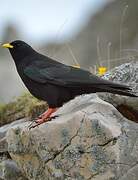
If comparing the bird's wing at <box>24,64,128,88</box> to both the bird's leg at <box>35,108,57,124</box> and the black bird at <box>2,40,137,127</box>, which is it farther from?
the bird's leg at <box>35,108,57,124</box>

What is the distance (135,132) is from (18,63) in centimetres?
203

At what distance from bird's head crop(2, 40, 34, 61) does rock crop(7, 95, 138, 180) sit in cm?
127

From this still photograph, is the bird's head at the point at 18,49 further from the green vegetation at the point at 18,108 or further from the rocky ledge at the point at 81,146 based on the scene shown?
the rocky ledge at the point at 81,146

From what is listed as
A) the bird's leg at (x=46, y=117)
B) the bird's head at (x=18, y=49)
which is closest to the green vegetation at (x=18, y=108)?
the bird's head at (x=18, y=49)

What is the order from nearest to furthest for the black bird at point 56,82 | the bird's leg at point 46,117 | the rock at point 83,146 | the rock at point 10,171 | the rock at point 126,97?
the rock at point 83,146, the black bird at point 56,82, the bird's leg at point 46,117, the rock at point 126,97, the rock at point 10,171

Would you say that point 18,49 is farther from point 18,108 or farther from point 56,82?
point 18,108

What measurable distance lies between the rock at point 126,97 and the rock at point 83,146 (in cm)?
43

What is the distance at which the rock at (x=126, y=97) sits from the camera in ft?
24.0

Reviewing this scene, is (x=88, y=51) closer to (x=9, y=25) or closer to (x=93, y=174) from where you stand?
(x=9, y=25)

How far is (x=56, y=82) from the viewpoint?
735 centimetres

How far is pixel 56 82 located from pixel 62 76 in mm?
104

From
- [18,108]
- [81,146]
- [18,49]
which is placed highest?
[18,49]

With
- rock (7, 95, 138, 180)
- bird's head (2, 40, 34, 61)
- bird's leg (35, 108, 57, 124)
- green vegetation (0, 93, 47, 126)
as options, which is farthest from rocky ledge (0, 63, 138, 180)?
green vegetation (0, 93, 47, 126)

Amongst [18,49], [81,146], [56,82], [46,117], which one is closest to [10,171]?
[46,117]
